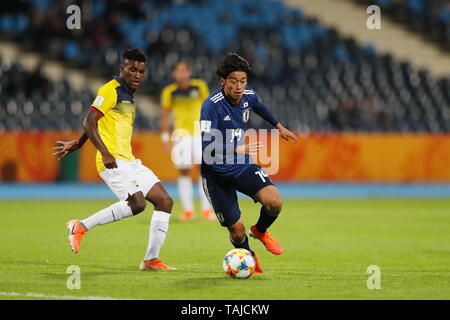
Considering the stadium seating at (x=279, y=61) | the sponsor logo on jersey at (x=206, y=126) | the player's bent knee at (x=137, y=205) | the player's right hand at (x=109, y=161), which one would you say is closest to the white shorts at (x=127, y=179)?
the player's bent knee at (x=137, y=205)

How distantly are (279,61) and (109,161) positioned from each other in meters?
18.0

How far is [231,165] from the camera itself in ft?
28.5

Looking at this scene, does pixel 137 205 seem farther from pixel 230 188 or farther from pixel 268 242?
pixel 268 242

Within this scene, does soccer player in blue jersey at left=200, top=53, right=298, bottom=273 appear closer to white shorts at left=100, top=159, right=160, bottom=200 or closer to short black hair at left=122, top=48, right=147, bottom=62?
white shorts at left=100, top=159, right=160, bottom=200

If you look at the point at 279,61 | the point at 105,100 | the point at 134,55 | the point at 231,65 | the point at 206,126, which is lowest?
the point at 206,126

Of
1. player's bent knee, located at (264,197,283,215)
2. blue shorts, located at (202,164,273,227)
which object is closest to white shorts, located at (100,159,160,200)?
blue shorts, located at (202,164,273,227)

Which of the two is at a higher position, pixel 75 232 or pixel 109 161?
pixel 109 161

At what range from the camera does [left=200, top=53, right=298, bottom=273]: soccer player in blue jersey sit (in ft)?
28.3

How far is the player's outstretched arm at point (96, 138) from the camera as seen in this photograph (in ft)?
28.0

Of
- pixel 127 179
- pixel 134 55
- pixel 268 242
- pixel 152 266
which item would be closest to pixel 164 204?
pixel 127 179

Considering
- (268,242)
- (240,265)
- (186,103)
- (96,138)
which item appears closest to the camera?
(240,265)

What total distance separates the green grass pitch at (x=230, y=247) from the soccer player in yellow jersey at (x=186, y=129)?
45 cm

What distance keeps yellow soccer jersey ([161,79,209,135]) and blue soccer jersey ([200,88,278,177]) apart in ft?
20.9
